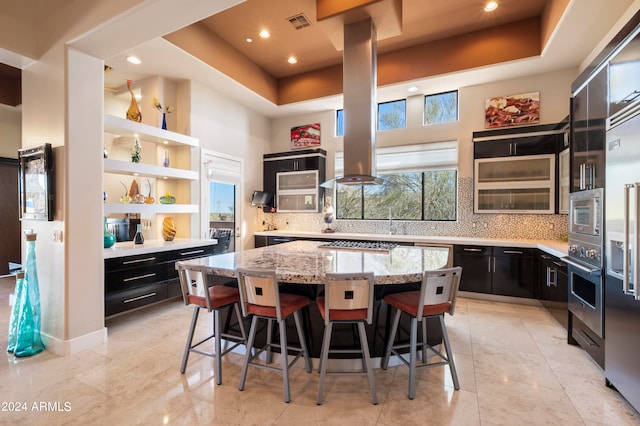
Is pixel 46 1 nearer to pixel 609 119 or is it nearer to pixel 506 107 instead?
pixel 609 119

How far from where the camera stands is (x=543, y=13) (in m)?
3.89

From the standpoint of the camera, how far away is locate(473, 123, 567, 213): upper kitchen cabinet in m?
4.32

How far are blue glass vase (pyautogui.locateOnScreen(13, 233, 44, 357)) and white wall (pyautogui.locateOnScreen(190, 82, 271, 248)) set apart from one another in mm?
2646

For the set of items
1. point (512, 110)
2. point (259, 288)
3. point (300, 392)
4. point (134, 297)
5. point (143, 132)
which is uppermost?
point (512, 110)

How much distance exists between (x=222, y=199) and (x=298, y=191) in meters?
1.56

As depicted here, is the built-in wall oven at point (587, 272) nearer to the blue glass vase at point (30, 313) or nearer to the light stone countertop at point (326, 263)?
the light stone countertop at point (326, 263)


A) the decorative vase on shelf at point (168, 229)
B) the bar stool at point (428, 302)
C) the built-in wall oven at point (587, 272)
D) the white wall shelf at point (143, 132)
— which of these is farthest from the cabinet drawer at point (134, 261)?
the built-in wall oven at point (587, 272)

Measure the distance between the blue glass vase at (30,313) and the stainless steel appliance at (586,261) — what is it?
5071mm

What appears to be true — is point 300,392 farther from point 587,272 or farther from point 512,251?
point 512,251

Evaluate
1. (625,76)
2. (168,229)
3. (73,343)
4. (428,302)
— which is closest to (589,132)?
(625,76)

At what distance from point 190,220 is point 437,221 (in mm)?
4276

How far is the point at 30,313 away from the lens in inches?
113

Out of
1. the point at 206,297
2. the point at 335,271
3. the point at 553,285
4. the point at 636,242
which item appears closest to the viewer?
the point at 636,242

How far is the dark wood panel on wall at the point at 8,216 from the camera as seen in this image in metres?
5.91
